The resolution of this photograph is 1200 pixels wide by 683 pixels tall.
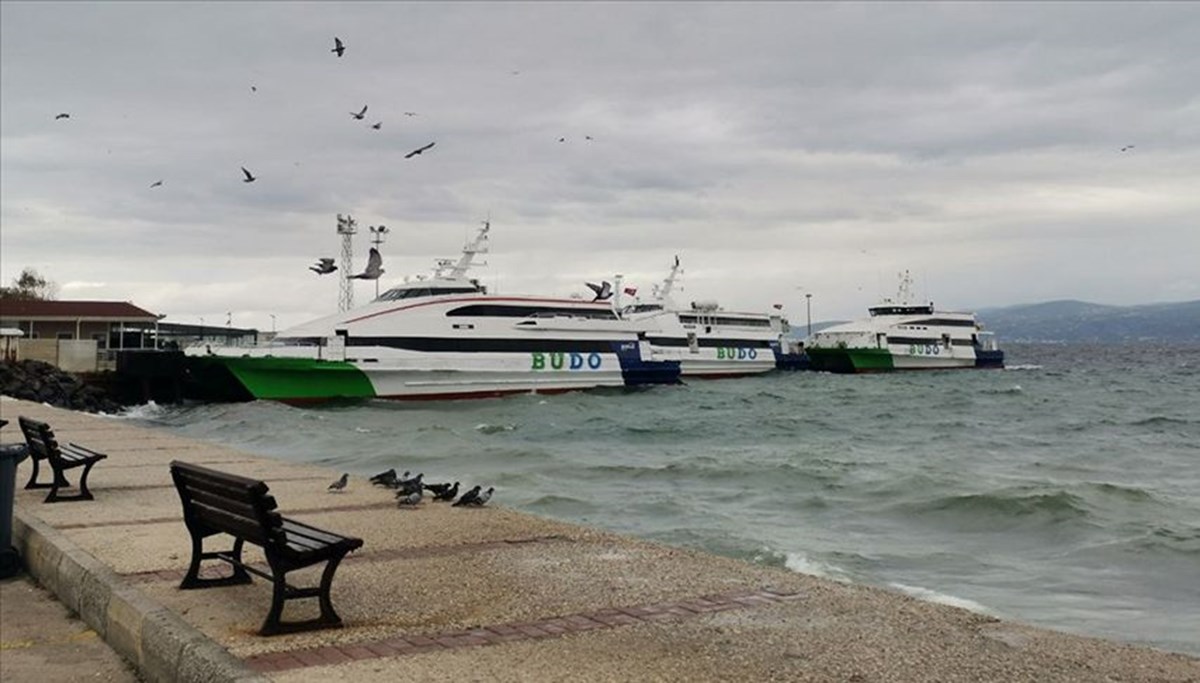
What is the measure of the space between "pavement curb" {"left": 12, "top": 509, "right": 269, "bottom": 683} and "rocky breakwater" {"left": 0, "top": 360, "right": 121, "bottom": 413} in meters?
29.5

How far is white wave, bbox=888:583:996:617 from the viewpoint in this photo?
8031 millimetres

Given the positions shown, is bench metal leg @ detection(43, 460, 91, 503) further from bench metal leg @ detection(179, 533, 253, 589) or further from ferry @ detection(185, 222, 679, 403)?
ferry @ detection(185, 222, 679, 403)

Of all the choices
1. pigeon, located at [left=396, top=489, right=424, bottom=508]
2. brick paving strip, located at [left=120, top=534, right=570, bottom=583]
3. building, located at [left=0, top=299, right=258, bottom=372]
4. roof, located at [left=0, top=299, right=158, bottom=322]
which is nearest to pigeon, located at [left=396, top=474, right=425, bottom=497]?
pigeon, located at [left=396, top=489, right=424, bottom=508]

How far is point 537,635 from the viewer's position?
16.4ft

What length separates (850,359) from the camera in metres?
63.9

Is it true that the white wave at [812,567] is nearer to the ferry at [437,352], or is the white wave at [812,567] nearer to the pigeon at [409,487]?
the pigeon at [409,487]

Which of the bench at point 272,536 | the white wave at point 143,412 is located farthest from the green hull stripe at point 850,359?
the bench at point 272,536

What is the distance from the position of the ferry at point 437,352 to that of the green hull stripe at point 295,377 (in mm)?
34

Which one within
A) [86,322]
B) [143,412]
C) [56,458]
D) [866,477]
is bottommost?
[866,477]

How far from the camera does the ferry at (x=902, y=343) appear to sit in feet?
212

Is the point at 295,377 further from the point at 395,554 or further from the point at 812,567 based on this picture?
the point at 395,554

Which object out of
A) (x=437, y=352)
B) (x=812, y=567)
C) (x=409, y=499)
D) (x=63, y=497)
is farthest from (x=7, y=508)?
(x=437, y=352)

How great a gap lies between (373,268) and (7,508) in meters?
36.4

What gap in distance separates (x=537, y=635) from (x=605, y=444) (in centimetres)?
1858
